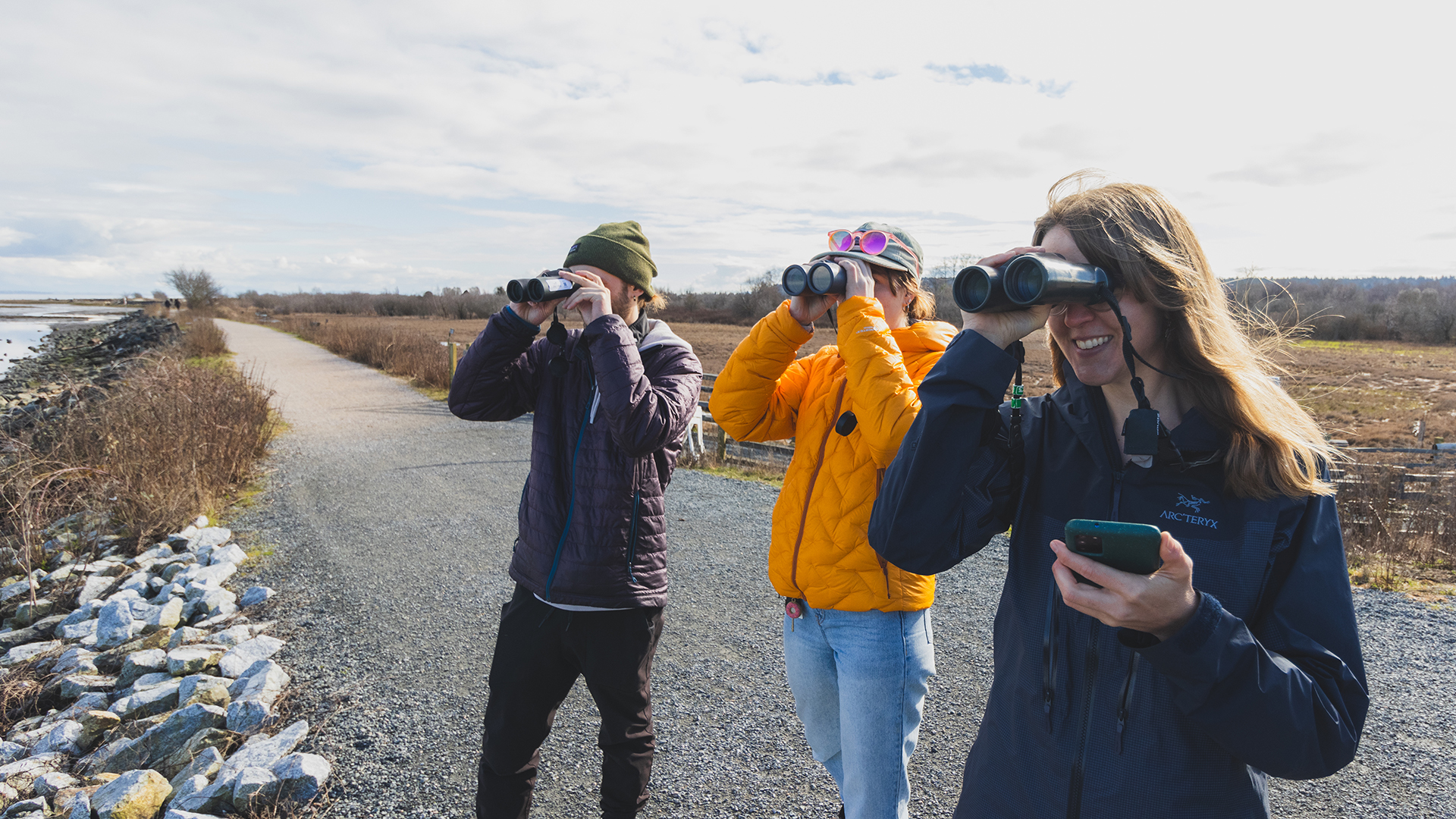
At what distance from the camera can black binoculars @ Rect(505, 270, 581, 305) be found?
82.6 inches

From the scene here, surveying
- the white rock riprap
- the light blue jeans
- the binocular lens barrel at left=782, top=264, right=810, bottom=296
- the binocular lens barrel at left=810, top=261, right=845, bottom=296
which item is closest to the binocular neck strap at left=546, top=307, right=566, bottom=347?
the binocular lens barrel at left=782, top=264, right=810, bottom=296

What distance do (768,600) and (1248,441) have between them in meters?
3.74

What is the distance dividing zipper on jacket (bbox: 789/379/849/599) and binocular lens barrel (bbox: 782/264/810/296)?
0.88 ft

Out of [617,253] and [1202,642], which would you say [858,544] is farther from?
[617,253]

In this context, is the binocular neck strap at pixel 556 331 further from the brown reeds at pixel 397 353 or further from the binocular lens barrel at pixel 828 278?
the brown reeds at pixel 397 353

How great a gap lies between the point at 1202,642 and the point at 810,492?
1070 mm

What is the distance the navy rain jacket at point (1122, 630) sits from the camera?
966mm

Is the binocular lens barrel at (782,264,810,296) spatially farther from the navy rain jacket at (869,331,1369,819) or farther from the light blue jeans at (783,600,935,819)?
the light blue jeans at (783,600,935,819)

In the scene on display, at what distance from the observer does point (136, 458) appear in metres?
6.37

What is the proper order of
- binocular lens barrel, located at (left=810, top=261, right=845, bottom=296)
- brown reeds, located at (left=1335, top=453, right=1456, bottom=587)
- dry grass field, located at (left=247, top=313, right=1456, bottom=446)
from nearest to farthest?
binocular lens barrel, located at (left=810, top=261, right=845, bottom=296) → brown reeds, located at (left=1335, top=453, right=1456, bottom=587) → dry grass field, located at (left=247, top=313, right=1456, bottom=446)

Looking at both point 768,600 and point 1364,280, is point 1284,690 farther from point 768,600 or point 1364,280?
point 1364,280

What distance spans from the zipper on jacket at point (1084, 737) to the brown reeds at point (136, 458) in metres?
6.61

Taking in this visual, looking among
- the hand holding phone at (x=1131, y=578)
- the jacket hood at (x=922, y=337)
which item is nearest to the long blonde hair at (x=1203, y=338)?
the hand holding phone at (x=1131, y=578)

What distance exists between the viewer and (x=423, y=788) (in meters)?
2.80
